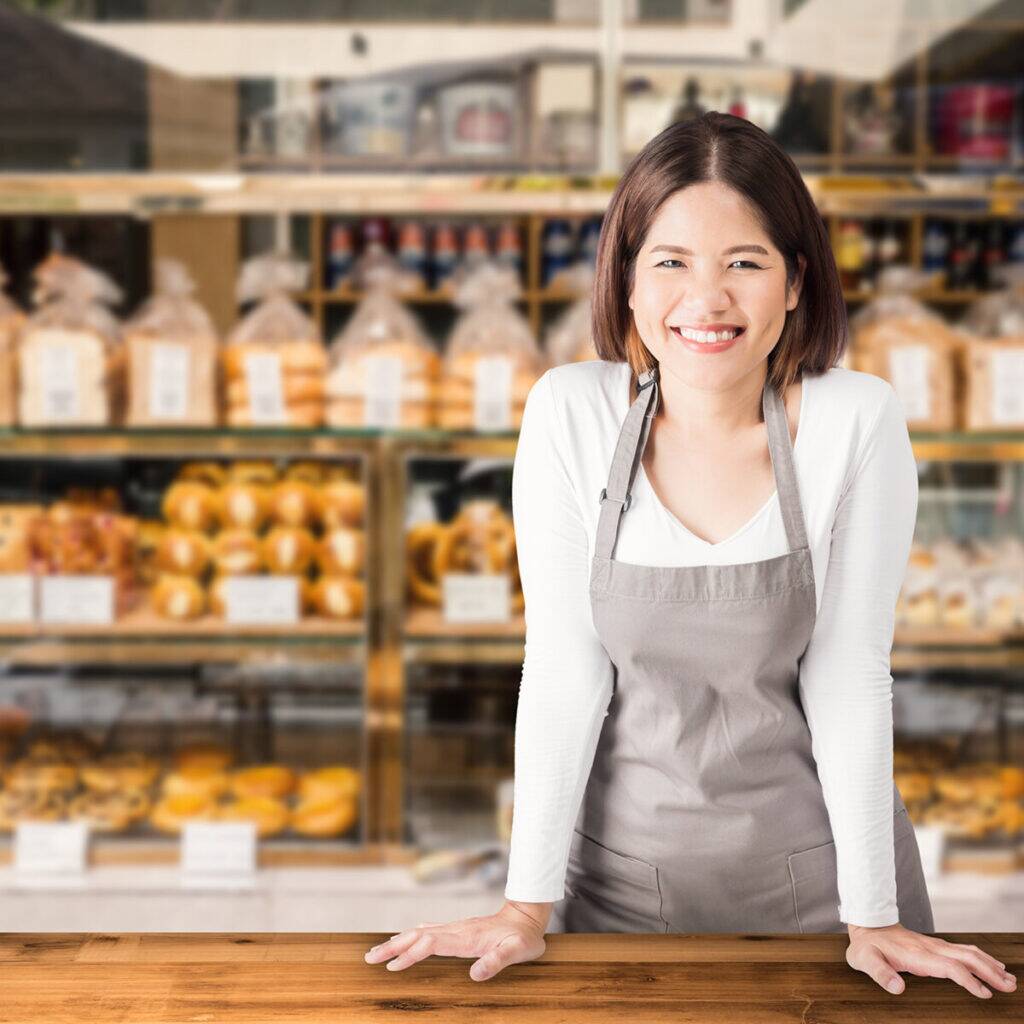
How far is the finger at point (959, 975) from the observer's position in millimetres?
946

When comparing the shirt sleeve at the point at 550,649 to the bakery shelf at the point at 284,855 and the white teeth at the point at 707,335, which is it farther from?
the bakery shelf at the point at 284,855

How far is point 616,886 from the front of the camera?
1.26 meters

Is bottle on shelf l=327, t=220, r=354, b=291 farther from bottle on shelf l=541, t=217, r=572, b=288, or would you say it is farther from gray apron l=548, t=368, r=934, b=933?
gray apron l=548, t=368, r=934, b=933

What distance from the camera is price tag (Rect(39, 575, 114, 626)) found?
7.57 feet

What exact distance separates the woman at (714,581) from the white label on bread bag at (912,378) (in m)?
1.23

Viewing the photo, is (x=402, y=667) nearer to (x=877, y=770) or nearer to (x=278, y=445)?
(x=278, y=445)

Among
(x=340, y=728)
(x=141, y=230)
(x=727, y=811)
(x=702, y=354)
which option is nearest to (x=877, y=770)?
(x=727, y=811)

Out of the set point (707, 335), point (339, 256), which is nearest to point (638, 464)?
point (707, 335)

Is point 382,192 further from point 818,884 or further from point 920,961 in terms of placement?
point 920,961

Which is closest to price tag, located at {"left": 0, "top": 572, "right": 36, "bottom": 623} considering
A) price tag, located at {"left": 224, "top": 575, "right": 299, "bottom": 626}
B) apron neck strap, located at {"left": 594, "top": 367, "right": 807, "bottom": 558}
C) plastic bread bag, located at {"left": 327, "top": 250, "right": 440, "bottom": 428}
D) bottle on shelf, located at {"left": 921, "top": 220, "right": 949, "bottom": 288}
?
price tag, located at {"left": 224, "top": 575, "right": 299, "bottom": 626}

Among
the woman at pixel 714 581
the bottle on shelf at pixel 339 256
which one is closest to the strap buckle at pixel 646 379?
the woman at pixel 714 581

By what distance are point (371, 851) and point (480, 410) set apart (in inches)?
37.3

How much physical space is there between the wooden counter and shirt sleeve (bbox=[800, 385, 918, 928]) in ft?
0.32

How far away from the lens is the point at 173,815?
2377 mm
